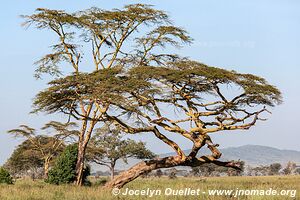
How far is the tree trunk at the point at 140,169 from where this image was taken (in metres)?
24.2

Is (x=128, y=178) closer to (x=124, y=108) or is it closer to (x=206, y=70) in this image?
(x=124, y=108)

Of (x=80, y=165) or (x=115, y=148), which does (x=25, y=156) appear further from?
(x=80, y=165)

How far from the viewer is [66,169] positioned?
28484 millimetres

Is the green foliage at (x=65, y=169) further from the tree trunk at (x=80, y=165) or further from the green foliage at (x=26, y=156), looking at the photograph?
the green foliage at (x=26, y=156)

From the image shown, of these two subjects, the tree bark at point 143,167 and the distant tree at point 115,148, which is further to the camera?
the distant tree at point 115,148

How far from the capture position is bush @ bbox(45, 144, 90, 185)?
28359 mm

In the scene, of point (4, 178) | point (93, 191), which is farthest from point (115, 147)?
point (93, 191)

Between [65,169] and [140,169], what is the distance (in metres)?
6.18

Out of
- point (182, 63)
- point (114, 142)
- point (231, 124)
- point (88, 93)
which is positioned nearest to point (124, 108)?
point (88, 93)

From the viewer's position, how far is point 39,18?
98.8 ft

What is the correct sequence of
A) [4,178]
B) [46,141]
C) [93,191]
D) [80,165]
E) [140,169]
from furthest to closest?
[46,141] → [4,178] → [80,165] → [140,169] → [93,191]

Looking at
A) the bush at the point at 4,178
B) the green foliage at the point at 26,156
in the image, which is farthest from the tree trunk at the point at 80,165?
Result: the green foliage at the point at 26,156

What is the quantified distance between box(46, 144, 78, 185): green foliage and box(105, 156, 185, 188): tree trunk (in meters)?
4.77

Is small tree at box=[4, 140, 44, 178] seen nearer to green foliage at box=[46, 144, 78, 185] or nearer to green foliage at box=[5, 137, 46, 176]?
green foliage at box=[5, 137, 46, 176]
